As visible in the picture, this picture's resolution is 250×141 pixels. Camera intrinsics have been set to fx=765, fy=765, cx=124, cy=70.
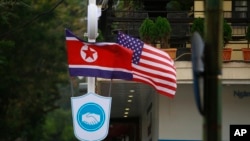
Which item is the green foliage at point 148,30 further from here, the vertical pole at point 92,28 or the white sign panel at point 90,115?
the white sign panel at point 90,115

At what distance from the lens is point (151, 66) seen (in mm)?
15227

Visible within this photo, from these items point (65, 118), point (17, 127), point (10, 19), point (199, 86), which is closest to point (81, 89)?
point (199, 86)

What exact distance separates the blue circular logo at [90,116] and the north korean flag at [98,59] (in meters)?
0.64

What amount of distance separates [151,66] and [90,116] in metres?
1.57

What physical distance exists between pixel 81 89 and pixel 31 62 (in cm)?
2532

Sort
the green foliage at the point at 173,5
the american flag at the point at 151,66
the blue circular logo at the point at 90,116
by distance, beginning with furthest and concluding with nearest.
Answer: the green foliage at the point at 173,5 → the american flag at the point at 151,66 → the blue circular logo at the point at 90,116

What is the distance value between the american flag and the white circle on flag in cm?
60

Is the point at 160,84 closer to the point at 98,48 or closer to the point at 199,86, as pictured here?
the point at 98,48

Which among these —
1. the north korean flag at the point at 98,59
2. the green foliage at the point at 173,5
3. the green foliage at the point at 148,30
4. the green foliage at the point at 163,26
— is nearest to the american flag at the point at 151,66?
the north korean flag at the point at 98,59

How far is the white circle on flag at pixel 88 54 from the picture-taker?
1499 cm

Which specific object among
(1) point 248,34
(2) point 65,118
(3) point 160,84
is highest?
(1) point 248,34

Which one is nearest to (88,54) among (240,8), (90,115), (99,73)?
(99,73)

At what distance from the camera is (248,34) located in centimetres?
1733

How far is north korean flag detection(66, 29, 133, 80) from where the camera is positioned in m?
15.0
